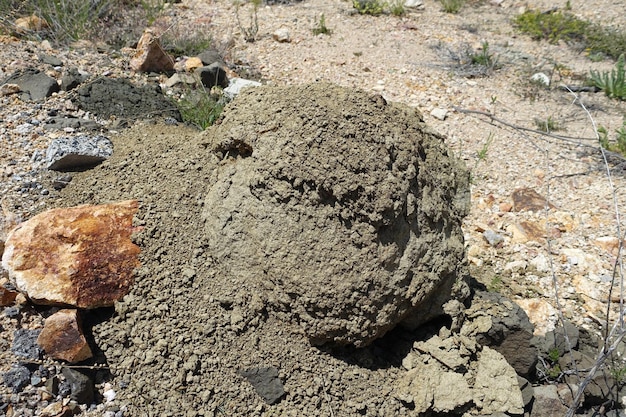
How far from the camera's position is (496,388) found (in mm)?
2303

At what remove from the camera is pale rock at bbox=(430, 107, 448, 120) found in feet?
15.3

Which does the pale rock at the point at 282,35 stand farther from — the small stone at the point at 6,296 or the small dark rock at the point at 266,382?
the small dark rock at the point at 266,382

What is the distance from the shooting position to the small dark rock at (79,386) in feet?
6.87

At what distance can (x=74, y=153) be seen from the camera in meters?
2.86

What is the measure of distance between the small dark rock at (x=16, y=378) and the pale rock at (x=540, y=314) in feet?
7.81

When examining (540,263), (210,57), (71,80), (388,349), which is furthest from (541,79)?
(71,80)

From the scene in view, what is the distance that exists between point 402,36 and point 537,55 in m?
1.55

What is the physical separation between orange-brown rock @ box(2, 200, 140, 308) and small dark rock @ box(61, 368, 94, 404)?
278 millimetres

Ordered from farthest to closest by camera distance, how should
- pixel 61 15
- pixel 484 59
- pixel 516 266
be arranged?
pixel 484 59, pixel 61 15, pixel 516 266

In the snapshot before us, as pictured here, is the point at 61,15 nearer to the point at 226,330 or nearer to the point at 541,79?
the point at 226,330

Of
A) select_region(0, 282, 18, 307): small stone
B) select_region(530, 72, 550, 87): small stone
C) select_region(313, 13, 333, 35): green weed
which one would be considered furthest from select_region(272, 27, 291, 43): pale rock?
select_region(0, 282, 18, 307): small stone

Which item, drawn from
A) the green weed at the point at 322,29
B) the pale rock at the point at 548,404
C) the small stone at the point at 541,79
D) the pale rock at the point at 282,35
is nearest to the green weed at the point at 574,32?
the small stone at the point at 541,79

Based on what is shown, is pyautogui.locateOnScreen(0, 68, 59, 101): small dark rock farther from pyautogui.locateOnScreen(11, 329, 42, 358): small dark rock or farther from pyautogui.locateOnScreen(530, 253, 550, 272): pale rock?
pyautogui.locateOnScreen(530, 253, 550, 272): pale rock

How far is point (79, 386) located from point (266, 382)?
735 mm
